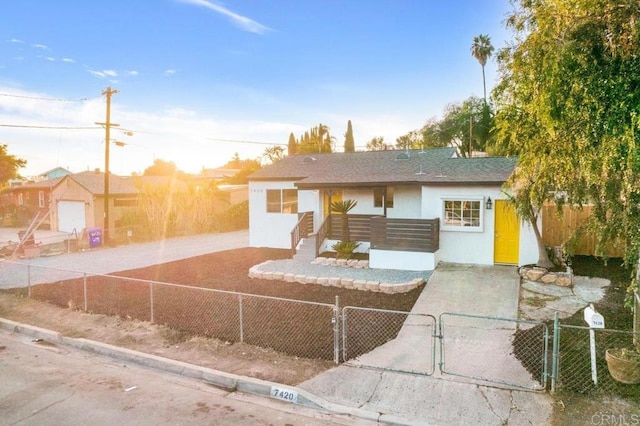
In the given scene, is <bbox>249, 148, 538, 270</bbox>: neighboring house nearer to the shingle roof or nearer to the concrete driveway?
the shingle roof

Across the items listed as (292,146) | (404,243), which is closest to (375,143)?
(292,146)

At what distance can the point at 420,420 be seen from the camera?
502cm

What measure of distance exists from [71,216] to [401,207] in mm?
24064

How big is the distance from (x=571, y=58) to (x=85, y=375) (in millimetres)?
8984

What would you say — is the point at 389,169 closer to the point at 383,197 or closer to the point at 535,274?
the point at 383,197

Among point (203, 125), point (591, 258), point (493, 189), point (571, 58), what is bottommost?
point (591, 258)

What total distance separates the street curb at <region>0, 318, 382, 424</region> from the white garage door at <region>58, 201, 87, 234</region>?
20.7m

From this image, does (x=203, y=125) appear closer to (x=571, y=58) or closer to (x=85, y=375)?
(x=85, y=375)

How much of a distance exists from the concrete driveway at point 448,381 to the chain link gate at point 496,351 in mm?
16

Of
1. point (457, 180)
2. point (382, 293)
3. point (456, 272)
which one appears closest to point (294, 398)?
point (382, 293)

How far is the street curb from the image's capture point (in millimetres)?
5355

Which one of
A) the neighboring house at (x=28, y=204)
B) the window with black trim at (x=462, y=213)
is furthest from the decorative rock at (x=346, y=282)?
→ the neighboring house at (x=28, y=204)

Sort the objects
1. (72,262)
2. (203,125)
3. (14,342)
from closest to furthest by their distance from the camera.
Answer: (14,342)
(72,262)
(203,125)

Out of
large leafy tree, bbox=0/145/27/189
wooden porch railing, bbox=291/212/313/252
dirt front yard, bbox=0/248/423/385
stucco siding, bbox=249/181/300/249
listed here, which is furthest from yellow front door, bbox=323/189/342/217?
large leafy tree, bbox=0/145/27/189
